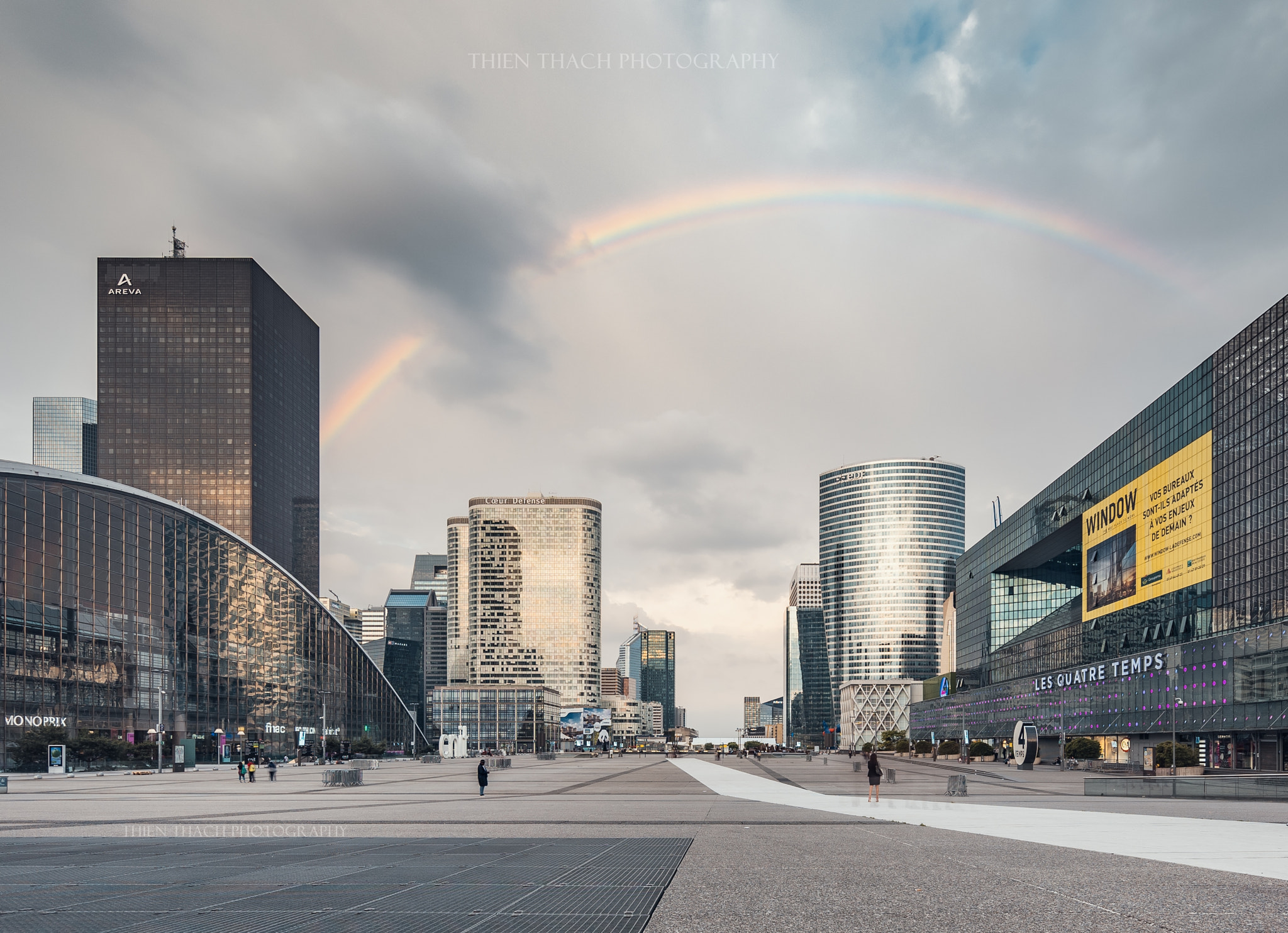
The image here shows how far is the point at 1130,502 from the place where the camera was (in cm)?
10950

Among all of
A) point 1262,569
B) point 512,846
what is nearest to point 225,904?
point 512,846

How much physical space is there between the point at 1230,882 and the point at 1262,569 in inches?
3259

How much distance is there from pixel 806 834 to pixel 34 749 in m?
85.6

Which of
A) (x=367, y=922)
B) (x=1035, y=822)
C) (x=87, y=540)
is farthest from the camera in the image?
(x=87, y=540)

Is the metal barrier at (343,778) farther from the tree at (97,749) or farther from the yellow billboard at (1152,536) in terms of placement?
the yellow billboard at (1152,536)

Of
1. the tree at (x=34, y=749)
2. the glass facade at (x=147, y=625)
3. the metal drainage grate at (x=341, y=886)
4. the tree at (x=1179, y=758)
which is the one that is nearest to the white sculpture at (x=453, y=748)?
the glass facade at (x=147, y=625)

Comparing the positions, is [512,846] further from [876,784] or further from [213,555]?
[213,555]

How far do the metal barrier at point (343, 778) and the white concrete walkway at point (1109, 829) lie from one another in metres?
23.6

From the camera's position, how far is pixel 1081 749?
272ft

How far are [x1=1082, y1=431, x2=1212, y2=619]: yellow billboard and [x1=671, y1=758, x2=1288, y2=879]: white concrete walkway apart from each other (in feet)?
230

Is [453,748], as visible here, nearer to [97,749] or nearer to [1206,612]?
[97,749]

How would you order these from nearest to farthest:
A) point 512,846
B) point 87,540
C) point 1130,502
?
1. point 512,846
2. point 87,540
3. point 1130,502

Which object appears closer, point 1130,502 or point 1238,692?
point 1238,692

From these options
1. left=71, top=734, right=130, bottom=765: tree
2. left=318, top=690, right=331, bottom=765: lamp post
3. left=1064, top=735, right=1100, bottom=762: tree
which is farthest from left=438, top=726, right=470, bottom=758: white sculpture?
left=1064, top=735, right=1100, bottom=762: tree
